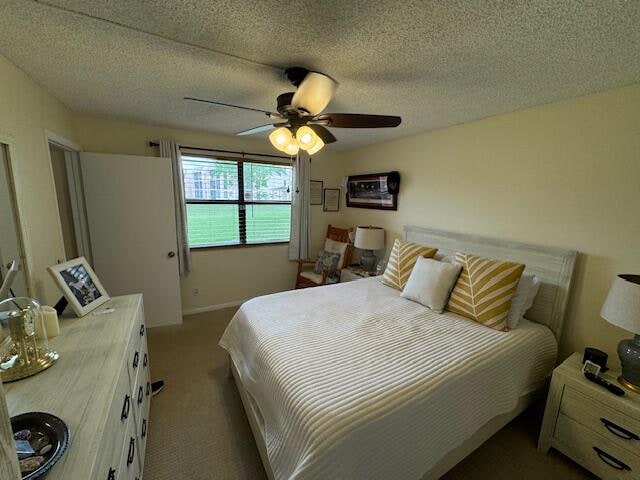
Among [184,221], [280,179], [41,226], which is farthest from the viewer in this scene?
[280,179]

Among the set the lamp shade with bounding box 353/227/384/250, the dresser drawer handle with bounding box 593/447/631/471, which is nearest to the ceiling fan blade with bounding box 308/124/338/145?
the lamp shade with bounding box 353/227/384/250

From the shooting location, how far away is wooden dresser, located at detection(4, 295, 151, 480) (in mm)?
777

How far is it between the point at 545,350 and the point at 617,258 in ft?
2.49

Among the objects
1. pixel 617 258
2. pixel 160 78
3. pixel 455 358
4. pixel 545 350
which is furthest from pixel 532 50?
pixel 160 78

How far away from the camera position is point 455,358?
1.49 m

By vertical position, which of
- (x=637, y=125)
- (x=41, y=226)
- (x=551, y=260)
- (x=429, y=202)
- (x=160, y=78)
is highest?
(x=160, y=78)

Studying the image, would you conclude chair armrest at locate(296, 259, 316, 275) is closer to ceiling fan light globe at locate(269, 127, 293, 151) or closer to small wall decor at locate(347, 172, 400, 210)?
small wall decor at locate(347, 172, 400, 210)

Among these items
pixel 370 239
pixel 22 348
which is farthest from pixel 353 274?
pixel 22 348

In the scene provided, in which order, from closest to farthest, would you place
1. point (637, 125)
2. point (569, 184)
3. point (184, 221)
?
1. point (637, 125)
2. point (569, 184)
3. point (184, 221)

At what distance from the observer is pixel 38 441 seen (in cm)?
76

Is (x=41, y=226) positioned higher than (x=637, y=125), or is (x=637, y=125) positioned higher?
(x=637, y=125)

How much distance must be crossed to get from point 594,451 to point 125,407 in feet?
8.07

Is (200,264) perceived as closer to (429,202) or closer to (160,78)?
(160,78)

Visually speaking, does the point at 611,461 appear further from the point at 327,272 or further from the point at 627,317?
the point at 327,272
